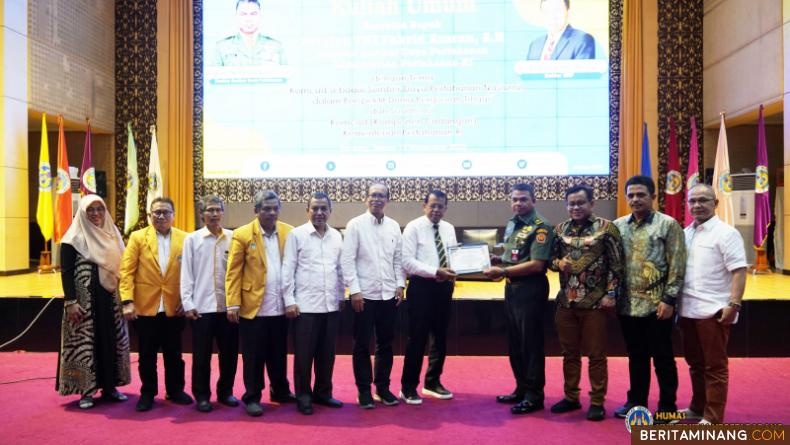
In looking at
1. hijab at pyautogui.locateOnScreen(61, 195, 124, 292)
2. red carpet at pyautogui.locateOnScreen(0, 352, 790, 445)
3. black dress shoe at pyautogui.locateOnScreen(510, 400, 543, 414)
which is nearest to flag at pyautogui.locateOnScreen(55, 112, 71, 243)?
red carpet at pyautogui.locateOnScreen(0, 352, 790, 445)

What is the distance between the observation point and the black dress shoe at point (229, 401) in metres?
3.42

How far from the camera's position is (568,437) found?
9.41 ft

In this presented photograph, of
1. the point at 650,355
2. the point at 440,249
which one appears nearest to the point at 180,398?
the point at 440,249

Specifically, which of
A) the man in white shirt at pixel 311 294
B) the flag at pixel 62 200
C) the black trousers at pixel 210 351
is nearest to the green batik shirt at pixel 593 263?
the man in white shirt at pixel 311 294

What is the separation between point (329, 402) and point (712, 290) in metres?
2.13

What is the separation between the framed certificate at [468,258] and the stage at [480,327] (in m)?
1.45

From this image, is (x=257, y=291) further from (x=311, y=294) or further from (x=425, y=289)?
(x=425, y=289)

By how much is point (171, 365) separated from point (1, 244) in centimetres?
530

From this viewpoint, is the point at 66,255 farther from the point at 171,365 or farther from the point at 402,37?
the point at 402,37

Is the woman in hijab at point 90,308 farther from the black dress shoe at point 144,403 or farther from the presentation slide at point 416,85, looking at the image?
the presentation slide at point 416,85

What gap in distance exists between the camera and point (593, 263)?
3133mm

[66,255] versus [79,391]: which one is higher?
[66,255]

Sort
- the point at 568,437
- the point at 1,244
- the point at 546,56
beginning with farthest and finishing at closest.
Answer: the point at 546,56, the point at 1,244, the point at 568,437

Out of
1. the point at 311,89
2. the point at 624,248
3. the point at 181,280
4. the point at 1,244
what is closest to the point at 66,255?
the point at 181,280
